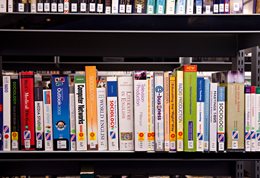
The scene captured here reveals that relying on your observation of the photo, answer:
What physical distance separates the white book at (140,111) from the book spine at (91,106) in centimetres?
17

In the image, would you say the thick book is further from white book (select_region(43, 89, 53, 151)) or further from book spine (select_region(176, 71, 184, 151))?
book spine (select_region(176, 71, 184, 151))

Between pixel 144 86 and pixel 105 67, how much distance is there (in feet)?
3.00

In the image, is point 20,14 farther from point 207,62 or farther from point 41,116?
point 207,62

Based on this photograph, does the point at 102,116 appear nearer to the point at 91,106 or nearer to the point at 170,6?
the point at 91,106

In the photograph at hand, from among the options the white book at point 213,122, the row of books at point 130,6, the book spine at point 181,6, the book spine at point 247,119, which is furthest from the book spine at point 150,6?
the book spine at point 247,119

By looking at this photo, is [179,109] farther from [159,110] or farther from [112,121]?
[112,121]

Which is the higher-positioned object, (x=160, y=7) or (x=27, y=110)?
(x=160, y=7)

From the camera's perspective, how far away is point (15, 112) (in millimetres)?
1300

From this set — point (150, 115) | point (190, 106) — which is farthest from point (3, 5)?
point (190, 106)

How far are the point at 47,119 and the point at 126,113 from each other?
32cm

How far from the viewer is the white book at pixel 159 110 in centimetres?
129

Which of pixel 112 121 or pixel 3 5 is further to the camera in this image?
pixel 3 5

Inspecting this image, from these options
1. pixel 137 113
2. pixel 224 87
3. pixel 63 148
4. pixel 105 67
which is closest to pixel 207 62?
pixel 105 67

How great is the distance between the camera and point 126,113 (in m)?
1.29
